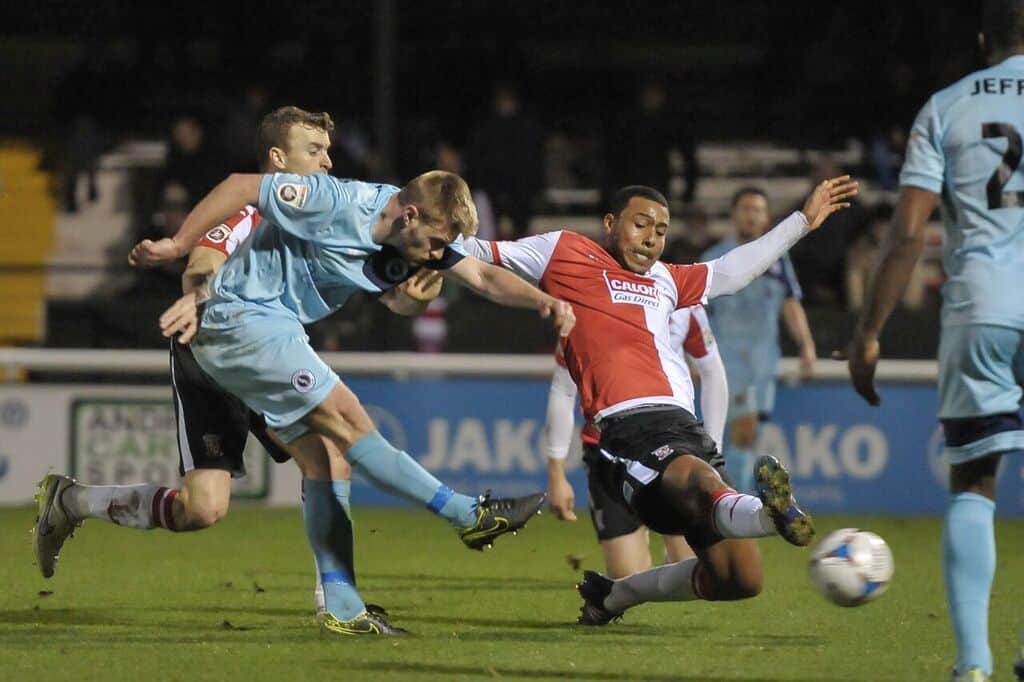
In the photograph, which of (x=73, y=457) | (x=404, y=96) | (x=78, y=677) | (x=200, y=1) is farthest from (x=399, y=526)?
Answer: (x=200, y=1)

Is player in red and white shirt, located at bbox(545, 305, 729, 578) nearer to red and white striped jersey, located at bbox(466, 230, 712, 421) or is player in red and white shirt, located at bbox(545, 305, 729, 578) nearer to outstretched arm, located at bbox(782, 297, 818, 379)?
red and white striped jersey, located at bbox(466, 230, 712, 421)

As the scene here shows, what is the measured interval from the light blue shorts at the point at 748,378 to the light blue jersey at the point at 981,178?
6104 mm

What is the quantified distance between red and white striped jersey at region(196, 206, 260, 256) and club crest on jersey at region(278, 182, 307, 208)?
17.7 inches

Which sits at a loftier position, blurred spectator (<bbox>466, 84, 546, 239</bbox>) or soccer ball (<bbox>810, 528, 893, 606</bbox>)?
blurred spectator (<bbox>466, 84, 546, 239</bbox>)

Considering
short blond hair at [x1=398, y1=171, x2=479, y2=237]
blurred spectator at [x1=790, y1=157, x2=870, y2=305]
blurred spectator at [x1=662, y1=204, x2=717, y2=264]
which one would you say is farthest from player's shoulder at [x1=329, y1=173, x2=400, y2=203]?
blurred spectator at [x1=790, y1=157, x2=870, y2=305]

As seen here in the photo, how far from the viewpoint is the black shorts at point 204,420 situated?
23.5ft

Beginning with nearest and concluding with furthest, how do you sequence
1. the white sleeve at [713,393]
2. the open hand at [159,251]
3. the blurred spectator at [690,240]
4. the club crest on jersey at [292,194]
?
the open hand at [159,251]
the club crest on jersey at [292,194]
the white sleeve at [713,393]
the blurred spectator at [690,240]

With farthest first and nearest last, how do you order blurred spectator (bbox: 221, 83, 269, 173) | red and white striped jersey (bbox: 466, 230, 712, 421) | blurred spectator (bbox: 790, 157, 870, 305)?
1. blurred spectator (bbox: 221, 83, 269, 173)
2. blurred spectator (bbox: 790, 157, 870, 305)
3. red and white striped jersey (bbox: 466, 230, 712, 421)

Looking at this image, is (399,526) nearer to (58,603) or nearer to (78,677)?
(58,603)

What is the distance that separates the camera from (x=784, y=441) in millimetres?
12789

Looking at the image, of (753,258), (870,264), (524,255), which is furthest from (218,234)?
(870,264)

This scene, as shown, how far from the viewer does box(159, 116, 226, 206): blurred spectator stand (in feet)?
49.1

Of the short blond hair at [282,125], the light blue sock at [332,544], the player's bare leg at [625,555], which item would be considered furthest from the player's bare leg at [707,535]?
the short blond hair at [282,125]

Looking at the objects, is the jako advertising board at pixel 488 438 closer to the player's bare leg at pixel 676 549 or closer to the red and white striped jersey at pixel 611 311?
the player's bare leg at pixel 676 549
